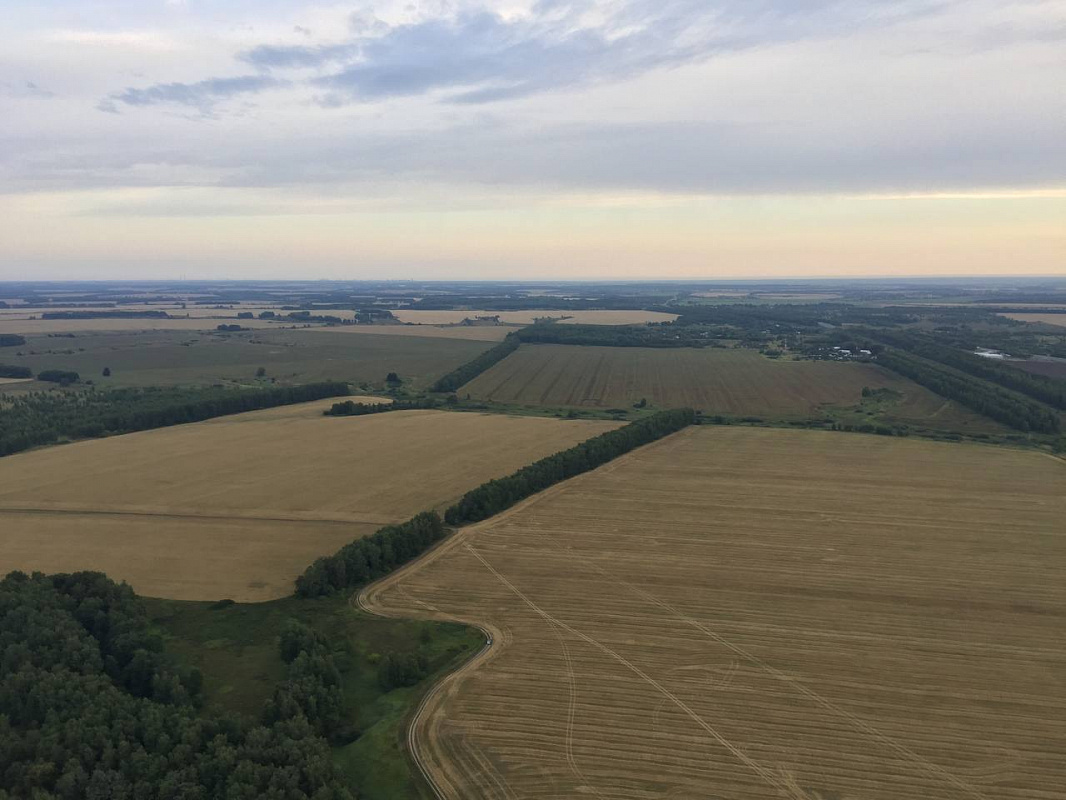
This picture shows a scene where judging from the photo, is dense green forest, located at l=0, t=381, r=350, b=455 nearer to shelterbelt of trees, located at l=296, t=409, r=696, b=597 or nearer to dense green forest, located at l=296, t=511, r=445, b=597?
shelterbelt of trees, located at l=296, t=409, r=696, b=597

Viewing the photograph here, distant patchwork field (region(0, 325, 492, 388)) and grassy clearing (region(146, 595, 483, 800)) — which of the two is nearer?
grassy clearing (region(146, 595, 483, 800))

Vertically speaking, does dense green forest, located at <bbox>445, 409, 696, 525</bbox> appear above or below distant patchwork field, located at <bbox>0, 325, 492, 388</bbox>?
below

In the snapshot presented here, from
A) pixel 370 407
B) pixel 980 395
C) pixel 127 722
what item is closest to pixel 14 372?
pixel 370 407

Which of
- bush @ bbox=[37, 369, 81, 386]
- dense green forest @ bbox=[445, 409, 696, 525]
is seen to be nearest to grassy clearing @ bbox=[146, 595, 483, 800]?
dense green forest @ bbox=[445, 409, 696, 525]

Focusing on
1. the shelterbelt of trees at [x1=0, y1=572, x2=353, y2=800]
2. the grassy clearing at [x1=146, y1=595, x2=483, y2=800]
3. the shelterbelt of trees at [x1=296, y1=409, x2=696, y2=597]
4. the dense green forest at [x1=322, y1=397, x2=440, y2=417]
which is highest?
the dense green forest at [x1=322, y1=397, x2=440, y2=417]

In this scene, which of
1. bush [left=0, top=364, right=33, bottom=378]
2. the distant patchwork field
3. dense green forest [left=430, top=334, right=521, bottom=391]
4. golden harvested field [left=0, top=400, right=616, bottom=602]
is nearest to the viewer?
golden harvested field [left=0, top=400, right=616, bottom=602]

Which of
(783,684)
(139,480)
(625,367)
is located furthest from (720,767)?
(625,367)

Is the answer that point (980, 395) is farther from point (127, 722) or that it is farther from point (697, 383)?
point (127, 722)
